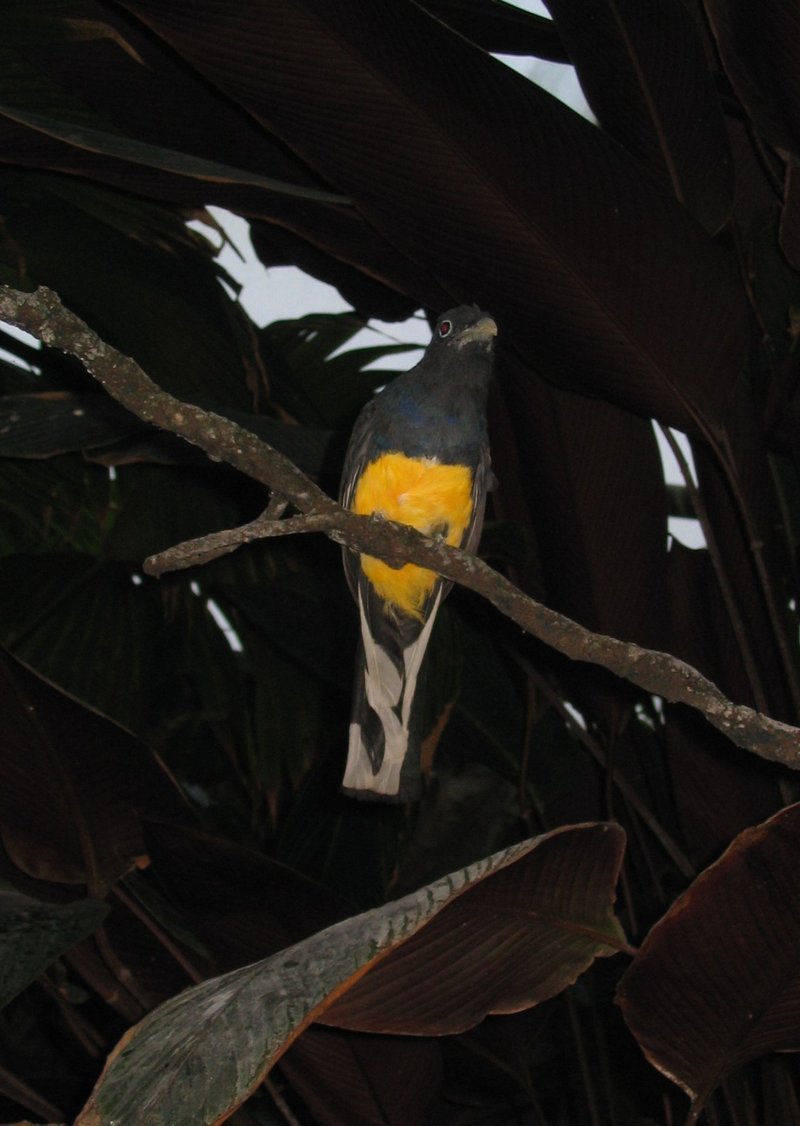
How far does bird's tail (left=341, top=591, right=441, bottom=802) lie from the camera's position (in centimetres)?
223

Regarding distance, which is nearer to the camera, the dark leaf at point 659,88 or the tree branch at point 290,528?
the tree branch at point 290,528

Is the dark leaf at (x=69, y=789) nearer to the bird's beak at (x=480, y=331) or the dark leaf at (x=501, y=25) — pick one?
the bird's beak at (x=480, y=331)

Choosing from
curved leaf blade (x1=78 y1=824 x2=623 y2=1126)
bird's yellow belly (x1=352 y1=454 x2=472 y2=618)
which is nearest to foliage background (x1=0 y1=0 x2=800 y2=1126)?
bird's yellow belly (x1=352 y1=454 x2=472 y2=618)

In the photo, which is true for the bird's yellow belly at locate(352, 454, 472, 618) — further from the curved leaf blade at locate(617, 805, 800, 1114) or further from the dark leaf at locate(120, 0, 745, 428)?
the curved leaf blade at locate(617, 805, 800, 1114)

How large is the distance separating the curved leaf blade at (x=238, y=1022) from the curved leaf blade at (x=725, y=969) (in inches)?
9.1

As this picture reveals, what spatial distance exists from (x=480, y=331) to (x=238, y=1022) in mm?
1532

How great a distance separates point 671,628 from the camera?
2.50 metres

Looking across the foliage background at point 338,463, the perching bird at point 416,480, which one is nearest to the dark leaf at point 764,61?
the foliage background at point 338,463

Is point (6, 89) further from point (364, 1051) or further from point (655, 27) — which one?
point (364, 1051)

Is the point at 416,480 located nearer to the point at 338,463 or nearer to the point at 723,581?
the point at 338,463

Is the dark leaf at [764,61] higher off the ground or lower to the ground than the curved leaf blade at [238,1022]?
higher

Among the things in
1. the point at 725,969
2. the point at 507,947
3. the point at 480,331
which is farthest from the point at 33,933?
the point at 480,331

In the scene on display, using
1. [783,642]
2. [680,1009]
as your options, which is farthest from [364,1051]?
[783,642]

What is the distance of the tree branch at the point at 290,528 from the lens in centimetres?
140
